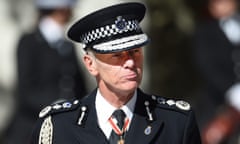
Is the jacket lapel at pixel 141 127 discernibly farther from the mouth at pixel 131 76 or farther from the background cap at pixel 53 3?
the background cap at pixel 53 3

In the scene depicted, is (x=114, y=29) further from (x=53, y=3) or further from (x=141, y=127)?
(x=53, y=3)

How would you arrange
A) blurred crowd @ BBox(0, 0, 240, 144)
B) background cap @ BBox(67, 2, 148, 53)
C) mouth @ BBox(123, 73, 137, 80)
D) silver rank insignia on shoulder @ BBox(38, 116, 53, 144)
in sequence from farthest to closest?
blurred crowd @ BBox(0, 0, 240, 144) < silver rank insignia on shoulder @ BBox(38, 116, 53, 144) < background cap @ BBox(67, 2, 148, 53) < mouth @ BBox(123, 73, 137, 80)

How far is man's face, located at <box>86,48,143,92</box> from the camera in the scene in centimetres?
723

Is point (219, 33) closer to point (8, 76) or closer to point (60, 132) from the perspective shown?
point (8, 76)

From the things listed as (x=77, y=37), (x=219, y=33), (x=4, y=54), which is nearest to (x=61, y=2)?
(x=219, y=33)

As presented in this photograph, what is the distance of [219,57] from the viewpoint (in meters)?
11.7

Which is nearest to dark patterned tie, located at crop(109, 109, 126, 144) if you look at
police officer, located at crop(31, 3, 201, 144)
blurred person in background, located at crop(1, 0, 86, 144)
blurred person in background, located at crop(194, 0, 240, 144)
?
police officer, located at crop(31, 3, 201, 144)

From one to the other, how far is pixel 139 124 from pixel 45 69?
3.84m

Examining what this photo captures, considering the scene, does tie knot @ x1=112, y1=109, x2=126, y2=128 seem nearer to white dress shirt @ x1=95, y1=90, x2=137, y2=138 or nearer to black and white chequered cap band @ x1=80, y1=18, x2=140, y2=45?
white dress shirt @ x1=95, y1=90, x2=137, y2=138

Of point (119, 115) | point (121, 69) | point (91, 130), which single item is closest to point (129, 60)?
point (121, 69)

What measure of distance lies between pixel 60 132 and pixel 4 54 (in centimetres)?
653

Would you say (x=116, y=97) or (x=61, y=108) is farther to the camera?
(x=61, y=108)

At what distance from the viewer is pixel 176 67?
1451 cm

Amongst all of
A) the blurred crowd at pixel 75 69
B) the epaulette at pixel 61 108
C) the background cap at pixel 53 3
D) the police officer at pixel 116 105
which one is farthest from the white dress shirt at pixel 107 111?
the background cap at pixel 53 3
